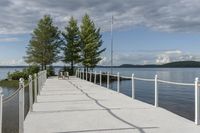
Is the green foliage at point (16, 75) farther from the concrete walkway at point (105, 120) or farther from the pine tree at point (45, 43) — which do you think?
the concrete walkway at point (105, 120)

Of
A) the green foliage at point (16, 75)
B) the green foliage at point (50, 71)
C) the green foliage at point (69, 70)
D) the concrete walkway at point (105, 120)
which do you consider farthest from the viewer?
the green foliage at point (69, 70)

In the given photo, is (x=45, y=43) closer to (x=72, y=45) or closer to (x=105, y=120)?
(x=72, y=45)

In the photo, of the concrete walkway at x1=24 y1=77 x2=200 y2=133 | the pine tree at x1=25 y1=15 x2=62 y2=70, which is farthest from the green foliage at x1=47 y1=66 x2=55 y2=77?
the concrete walkway at x1=24 y1=77 x2=200 y2=133

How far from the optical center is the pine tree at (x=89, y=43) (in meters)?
66.9

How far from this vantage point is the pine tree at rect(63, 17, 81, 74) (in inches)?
2680

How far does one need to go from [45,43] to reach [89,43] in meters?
8.95

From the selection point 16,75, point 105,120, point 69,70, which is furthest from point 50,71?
point 105,120

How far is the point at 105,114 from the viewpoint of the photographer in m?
11.8

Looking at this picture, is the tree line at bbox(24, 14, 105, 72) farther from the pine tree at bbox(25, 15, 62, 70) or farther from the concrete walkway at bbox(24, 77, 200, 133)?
the concrete walkway at bbox(24, 77, 200, 133)

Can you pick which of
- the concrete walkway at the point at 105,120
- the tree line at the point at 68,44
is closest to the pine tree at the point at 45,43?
the tree line at the point at 68,44

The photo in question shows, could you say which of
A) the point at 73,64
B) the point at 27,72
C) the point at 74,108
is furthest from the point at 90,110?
the point at 73,64

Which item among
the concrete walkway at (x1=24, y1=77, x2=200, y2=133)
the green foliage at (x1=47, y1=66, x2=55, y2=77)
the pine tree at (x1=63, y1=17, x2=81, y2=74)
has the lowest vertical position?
the concrete walkway at (x1=24, y1=77, x2=200, y2=133)

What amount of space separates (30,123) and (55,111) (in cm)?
251

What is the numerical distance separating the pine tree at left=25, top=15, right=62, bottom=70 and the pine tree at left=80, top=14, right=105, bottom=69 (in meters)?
5.69
